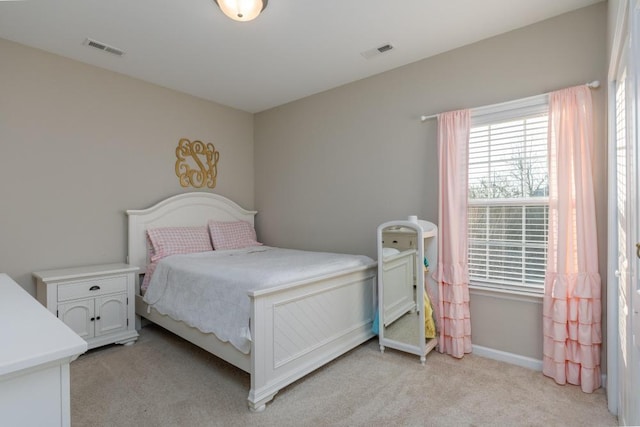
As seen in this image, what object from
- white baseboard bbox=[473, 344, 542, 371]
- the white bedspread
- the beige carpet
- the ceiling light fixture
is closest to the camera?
the beige carpet

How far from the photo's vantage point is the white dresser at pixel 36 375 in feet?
2.75

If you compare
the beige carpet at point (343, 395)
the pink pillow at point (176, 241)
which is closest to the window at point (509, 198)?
the beige carpet at point (343, 395)

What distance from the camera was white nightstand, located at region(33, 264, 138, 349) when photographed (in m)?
2.64

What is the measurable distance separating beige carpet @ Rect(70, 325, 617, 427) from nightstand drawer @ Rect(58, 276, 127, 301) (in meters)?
0.51

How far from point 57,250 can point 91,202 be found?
19.9 inches

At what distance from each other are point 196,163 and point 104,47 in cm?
146

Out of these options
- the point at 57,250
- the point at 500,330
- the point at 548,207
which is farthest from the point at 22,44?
the point at 500,330

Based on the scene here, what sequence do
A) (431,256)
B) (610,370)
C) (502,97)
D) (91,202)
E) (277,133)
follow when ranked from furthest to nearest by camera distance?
1. (277,133)
2. (91,202)
3. (431,256)
4. (502,97)
5. (610,370)

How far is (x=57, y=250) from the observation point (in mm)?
2975

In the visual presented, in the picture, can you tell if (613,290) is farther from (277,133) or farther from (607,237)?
(277,133)

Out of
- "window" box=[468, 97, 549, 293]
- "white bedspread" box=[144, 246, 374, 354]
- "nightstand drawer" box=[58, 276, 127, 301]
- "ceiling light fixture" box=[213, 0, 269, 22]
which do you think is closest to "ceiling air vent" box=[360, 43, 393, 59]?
"window" box=[468, 97, 549, 293]

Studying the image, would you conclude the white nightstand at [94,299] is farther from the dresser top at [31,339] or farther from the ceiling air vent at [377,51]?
the ceiling air vent at [377,51]

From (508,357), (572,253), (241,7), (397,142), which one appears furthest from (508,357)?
(241,7)

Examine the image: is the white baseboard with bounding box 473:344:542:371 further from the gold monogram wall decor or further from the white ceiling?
the gold monogram wall decor
